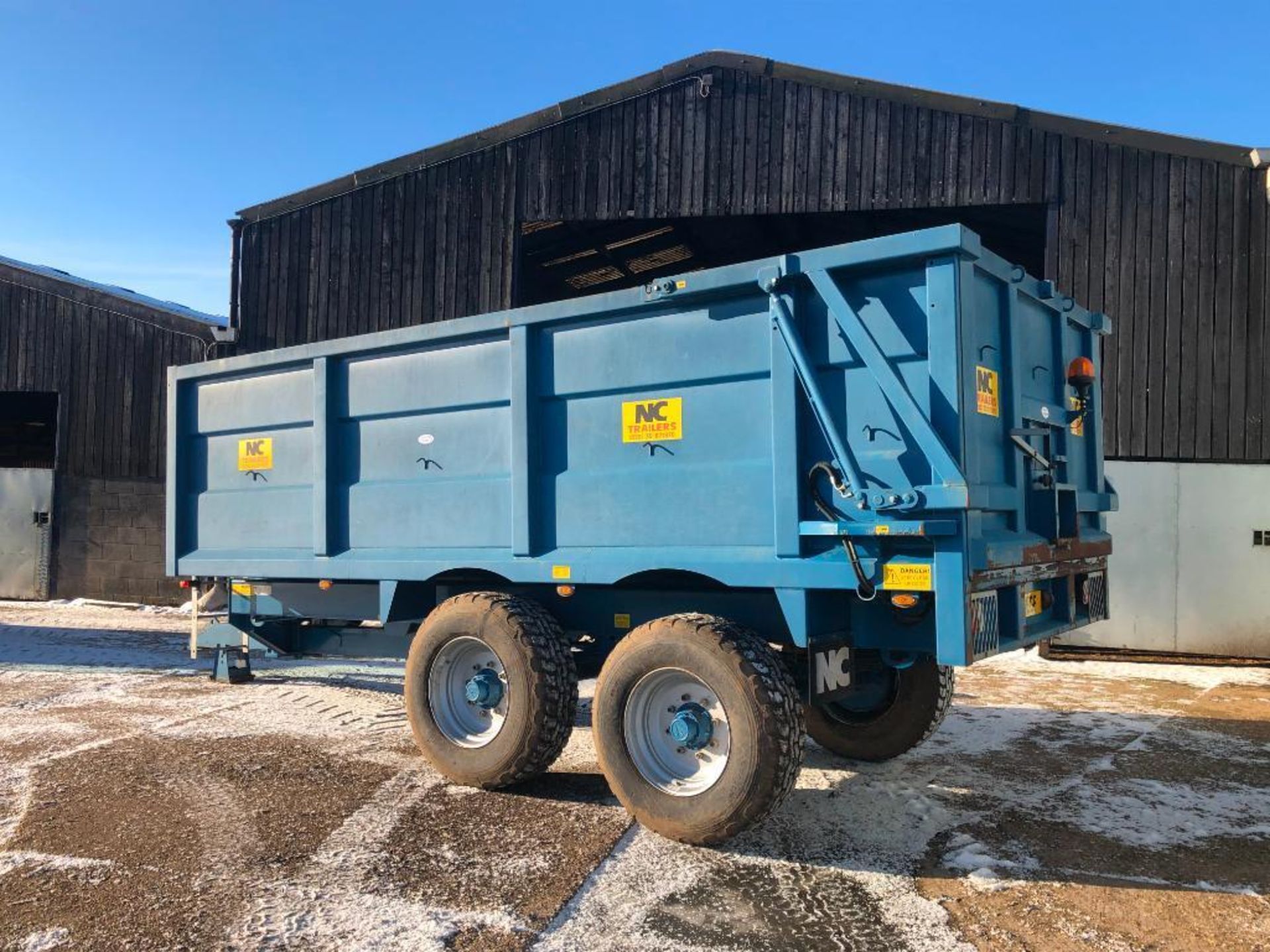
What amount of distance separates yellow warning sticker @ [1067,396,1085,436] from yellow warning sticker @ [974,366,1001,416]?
1023mm

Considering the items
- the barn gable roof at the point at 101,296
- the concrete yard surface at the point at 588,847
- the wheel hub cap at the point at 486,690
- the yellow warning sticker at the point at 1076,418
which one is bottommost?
the concrete yard surface at the point at 588,847

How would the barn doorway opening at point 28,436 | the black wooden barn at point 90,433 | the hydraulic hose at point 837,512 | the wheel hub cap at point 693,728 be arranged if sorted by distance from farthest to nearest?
the barn doorway opening at point 28,436
the black wooden barn at point 90,433
the wheel hub cap at point 693,728
the hydraulic hose at point 837,512

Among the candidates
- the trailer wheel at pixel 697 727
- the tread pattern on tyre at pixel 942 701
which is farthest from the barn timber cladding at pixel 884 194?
the trailer wheel at pixel 697 727

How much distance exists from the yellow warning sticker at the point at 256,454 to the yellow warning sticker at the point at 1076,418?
16.0 ft

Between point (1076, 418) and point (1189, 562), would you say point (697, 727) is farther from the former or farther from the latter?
point (1189, 562)

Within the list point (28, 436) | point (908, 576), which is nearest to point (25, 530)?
point (28, 436)

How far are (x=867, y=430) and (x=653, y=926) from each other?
2130 millimetres

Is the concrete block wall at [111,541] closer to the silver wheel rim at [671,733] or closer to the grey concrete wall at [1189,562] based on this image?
the silver wheel rim at [671,733]

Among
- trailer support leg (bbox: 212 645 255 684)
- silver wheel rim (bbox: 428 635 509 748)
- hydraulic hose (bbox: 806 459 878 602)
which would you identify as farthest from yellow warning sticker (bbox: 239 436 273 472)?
hydraulic hose (bbox: 806 459 878 602)

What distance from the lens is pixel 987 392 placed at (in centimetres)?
406

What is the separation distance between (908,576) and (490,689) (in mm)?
2283

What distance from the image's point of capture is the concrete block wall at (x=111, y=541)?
13.8 metres

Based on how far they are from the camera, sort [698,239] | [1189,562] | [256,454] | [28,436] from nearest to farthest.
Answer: [256,454] → [1189,562] → [698,239] → [28,436]

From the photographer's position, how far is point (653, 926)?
3307mm
